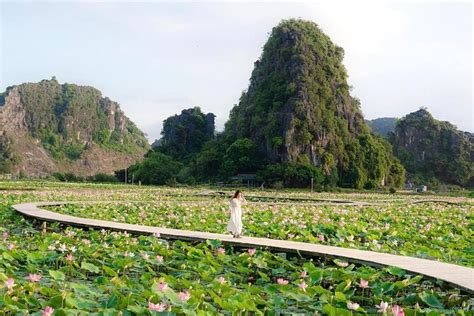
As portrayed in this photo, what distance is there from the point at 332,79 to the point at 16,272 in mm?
50773

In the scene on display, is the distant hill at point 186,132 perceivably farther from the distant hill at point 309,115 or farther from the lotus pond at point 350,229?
the lotus pond at point 350,229

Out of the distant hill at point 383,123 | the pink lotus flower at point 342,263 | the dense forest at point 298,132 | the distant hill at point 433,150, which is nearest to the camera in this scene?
the pink lotus flower at point 342,263

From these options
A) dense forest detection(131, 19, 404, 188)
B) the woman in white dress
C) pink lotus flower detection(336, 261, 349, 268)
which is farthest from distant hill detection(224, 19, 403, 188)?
pink lotus flower detection(336, 261, 349, 268)

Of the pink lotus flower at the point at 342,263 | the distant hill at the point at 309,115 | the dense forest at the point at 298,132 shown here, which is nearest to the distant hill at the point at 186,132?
the dense forest at the point at 298,132

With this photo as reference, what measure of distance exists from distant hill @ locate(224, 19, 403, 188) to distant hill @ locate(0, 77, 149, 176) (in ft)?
197

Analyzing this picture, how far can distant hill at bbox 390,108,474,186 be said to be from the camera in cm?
6969

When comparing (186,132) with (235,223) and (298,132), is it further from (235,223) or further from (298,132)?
(235,223)

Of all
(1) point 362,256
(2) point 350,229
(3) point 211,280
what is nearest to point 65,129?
(2) point 350,229

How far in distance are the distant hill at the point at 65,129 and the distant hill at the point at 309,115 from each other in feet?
197

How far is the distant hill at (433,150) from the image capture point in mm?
69694

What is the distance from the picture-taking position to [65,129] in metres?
123

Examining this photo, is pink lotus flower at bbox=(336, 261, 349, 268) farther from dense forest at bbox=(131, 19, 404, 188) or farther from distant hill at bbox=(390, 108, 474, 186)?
distant hill at bbox=(390, 108, 474, 186)

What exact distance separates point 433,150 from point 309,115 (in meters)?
29.9

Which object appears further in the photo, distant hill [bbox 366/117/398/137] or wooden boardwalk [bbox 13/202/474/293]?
distant hill [bbox 366/117/398/137]
